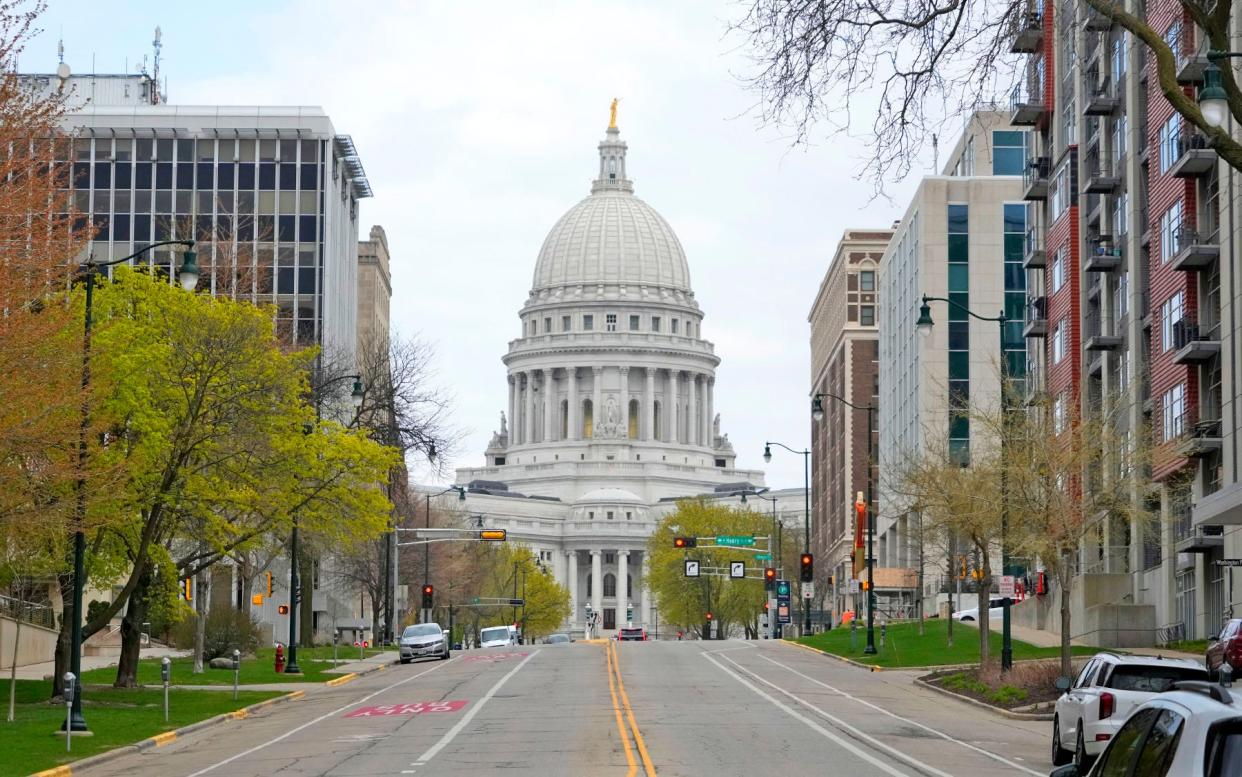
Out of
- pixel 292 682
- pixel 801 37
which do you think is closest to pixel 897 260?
pixel 292 682

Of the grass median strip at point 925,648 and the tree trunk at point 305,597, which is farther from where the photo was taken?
the tree trunk at point 305,597

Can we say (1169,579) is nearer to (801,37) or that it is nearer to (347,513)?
(347,513)

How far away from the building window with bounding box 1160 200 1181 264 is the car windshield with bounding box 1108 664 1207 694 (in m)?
33.7

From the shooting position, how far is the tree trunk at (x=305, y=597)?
72906 millimetres

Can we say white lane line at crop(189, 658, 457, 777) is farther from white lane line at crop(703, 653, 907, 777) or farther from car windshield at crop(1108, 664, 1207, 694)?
car windshield at crop(1108, 664, 1207, 694)

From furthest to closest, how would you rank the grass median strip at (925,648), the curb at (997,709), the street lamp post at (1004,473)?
the grass median strip at (925,648)
the street lamp post at (1004,473)
the curb at (997,709)

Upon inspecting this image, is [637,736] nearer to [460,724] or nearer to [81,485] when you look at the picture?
[460,724]

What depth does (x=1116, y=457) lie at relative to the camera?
53.9 metres

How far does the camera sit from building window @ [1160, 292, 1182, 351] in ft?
190

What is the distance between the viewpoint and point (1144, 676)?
25672mm

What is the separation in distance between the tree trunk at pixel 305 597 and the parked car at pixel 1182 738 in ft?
198

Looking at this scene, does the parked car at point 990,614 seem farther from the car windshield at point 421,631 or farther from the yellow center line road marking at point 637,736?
the yellow center line road marking at point 637,736

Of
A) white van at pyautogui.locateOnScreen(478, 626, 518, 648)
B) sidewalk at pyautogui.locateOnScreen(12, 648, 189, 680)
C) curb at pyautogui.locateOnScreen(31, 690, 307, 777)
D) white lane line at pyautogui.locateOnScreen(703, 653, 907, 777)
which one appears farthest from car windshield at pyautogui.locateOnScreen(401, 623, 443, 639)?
white van at pyautogui.locateOnScreen(478, 626, 518, 648)

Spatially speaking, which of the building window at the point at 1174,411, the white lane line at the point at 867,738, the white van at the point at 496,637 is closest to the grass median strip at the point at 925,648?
the building window at the point at 1174,411
